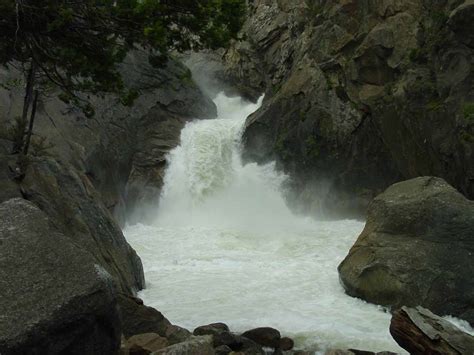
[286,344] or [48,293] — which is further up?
[48,293]

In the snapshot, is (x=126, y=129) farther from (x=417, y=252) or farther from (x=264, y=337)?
(x=264, y=337)

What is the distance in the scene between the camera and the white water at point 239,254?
13039 millimetres

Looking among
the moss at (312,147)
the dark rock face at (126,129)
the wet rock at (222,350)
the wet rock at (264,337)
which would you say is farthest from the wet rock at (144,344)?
the moss at (312,147)

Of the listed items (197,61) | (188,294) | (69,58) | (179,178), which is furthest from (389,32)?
(197,61)

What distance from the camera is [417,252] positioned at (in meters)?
14.9

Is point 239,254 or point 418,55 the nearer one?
point 239,254

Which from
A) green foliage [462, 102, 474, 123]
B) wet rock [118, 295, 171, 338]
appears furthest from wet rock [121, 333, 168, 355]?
green foliage [462, 102, 474, 123]

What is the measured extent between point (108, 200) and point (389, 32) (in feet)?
51.6

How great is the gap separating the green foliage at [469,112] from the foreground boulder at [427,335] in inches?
568

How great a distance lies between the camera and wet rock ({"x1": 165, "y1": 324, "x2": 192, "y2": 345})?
10340 mm

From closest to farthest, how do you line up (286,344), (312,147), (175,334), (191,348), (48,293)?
(48,293) < (191,348) < (175,334) < (286,344) < (312,147)

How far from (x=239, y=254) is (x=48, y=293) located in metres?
13.5

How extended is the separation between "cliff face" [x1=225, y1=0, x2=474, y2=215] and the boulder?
15.5 meters

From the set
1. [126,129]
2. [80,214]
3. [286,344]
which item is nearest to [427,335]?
[286,344]
